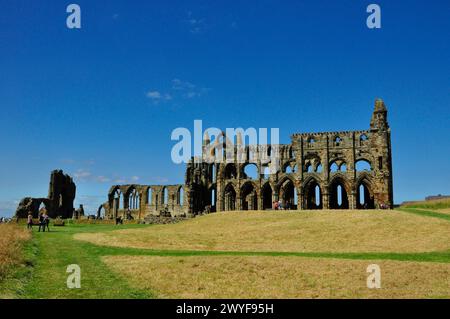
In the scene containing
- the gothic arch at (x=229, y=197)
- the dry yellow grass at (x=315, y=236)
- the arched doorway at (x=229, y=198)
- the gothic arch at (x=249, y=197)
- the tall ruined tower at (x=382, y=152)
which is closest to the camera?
the dry yellow grass at (x=315, y=236)

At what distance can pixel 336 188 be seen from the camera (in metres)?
56.4

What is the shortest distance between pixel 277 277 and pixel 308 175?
141 ft

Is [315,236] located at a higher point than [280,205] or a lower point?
lower

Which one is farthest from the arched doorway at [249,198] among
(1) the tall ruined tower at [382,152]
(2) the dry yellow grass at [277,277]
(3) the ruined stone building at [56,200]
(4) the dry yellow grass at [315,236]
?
(2) the dry yellow grass at [277,277]

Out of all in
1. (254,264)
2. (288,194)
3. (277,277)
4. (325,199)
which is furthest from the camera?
(288,194)

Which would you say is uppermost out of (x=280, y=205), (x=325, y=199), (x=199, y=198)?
(x=199, y=198)

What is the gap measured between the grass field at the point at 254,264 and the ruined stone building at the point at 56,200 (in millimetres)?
40370

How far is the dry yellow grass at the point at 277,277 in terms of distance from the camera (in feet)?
39.0

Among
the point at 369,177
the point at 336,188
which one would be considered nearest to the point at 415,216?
the point at 369,177

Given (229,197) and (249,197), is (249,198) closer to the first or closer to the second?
(249,197)

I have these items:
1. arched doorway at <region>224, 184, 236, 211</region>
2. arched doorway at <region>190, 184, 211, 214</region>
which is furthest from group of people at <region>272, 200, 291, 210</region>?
arched doorway at <region>190, 184, 211, 214</region>

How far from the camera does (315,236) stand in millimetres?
27281

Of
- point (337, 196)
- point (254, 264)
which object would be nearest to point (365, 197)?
point (337, 196)

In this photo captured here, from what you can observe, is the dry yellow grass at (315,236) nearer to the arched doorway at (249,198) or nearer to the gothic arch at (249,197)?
the gothic arch at (249,197)
